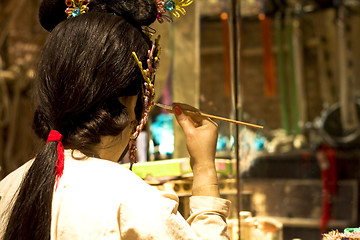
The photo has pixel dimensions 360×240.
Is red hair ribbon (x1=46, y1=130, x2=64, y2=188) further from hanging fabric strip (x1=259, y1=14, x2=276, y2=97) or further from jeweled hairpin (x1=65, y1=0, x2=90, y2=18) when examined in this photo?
hanging fabric strip (x1=259, y1=14, x2=276, y2=97)

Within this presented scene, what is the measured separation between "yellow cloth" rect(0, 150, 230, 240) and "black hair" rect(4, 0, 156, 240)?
3 centimetres

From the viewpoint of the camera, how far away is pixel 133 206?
31.4 inches

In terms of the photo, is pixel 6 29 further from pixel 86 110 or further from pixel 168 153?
pixel 86 110

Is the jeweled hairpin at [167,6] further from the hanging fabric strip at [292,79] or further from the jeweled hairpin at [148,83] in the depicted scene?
the hanging fabric strip at [292,79]

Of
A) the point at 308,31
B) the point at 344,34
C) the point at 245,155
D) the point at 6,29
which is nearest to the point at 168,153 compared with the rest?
the point at 245,155

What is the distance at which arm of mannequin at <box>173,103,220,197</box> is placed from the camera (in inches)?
37.4

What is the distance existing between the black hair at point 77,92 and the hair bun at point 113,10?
31mm

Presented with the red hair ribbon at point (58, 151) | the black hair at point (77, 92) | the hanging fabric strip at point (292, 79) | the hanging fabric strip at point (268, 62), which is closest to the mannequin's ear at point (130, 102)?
the black hair at point (77, 92)

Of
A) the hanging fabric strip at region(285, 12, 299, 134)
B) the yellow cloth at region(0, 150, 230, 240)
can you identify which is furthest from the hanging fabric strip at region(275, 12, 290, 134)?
the yellow cloth at region(0, 150, 230, 240)

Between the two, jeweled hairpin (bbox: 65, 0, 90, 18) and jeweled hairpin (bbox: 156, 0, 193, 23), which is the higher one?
jeweled hairpin (bbox: 156, 0, 193, 23)

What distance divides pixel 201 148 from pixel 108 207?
25 centimetres

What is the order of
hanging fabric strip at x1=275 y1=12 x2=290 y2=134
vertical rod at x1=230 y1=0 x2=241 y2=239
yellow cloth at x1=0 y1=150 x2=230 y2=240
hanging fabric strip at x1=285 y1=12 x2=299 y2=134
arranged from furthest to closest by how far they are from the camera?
hanging fabric strip at x1=285 y1=12 x2=299 y2=134, hanging fabric strip at x1=275 y1=12 x2=290 y2=134, vertical rod at x1=230 y1=0 x2=241 y2=239, yellow cloth at x1=0 y1=150 x2=230 y2=240

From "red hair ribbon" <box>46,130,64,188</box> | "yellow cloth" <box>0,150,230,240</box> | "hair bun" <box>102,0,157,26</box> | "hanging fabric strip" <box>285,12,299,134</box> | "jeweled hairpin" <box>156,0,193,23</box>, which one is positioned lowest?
"yellow cloth" <box>0,150,230,240</box>

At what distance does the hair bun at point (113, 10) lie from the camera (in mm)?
942
